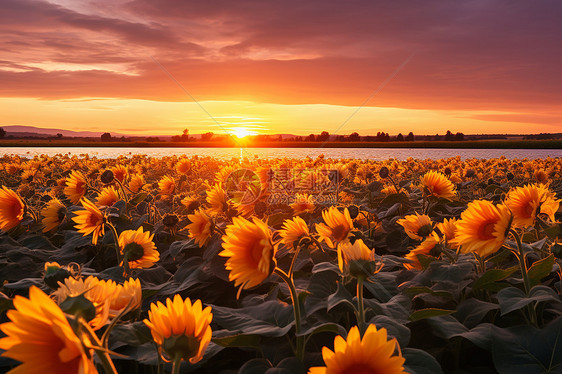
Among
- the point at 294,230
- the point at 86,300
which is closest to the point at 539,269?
the point at 294,230

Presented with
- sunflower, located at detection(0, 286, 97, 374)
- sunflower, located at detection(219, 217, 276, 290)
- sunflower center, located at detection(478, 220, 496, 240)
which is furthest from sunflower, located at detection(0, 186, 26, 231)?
sunflower center, located at detection(478, 220, 496, 240)

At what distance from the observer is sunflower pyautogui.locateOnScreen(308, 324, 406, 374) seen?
1.08 meters

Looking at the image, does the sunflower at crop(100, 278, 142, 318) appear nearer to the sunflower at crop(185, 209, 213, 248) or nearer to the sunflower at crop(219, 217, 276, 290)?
the sunflower at crop(219, 217, 276, 290)

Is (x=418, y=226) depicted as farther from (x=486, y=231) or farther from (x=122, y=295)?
(x=122, y=295)

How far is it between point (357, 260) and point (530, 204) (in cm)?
131

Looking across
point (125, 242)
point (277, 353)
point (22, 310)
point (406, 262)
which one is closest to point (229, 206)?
point (125, 242)

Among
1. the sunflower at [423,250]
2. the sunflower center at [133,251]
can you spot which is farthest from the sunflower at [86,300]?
the sunflower at [423,250]

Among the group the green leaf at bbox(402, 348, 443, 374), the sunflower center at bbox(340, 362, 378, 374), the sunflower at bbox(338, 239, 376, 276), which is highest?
the sunflower at bbox(338, 239, 376, 276)

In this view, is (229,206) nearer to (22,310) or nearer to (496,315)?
(496,315)

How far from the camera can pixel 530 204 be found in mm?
2375

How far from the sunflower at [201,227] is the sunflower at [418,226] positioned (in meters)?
1.26

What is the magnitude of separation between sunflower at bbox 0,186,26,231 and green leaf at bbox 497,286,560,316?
10.6 feet

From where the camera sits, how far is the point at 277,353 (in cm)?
169

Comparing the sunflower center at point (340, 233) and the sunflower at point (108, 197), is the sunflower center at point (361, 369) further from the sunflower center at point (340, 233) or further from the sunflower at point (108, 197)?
the sunflower at point (108, 197)
